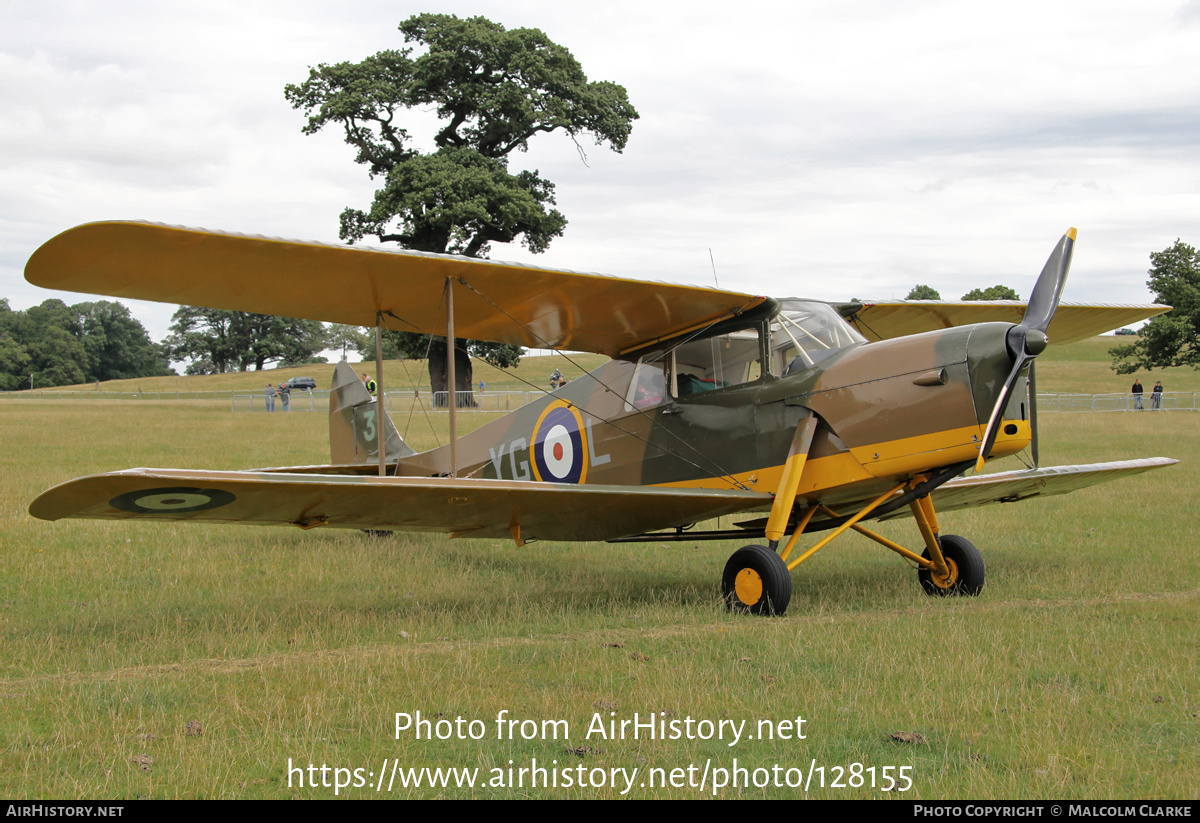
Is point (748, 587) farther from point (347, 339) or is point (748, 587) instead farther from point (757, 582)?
point (347, 339)

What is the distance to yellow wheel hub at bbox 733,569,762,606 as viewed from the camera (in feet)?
21.0

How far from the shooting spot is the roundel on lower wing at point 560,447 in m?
8.53

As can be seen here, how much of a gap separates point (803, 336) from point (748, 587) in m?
2.03

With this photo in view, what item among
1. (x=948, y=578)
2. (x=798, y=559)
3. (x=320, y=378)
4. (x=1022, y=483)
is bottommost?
(x=948, y=578)

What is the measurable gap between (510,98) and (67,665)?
3808 cm

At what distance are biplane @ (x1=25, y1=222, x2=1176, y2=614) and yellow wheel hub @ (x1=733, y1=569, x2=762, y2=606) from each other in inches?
0.6

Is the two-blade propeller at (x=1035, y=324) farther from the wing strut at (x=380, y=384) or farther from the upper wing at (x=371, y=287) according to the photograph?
the wing strut at (x=380, y=384)

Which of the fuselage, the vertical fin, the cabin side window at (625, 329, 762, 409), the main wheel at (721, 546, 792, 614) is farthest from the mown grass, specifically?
the main wheel at (721, 546, 792, 614)

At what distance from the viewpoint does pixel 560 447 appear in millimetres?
8766

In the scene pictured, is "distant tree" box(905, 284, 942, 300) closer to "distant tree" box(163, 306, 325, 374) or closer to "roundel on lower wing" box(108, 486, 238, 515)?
"distant tree" box(163, 306, 325, 374)

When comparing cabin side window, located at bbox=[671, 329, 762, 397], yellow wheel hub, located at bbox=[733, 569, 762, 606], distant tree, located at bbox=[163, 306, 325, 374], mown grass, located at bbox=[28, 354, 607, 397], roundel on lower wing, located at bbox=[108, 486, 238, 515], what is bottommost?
yellow wheel hub, located at bbox=[733, 569, 762, 606]

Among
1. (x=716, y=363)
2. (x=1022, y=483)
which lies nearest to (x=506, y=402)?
(x=716, y=363)

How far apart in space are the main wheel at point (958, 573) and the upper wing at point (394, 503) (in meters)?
1.80

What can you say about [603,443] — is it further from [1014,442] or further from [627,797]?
[627,797]
